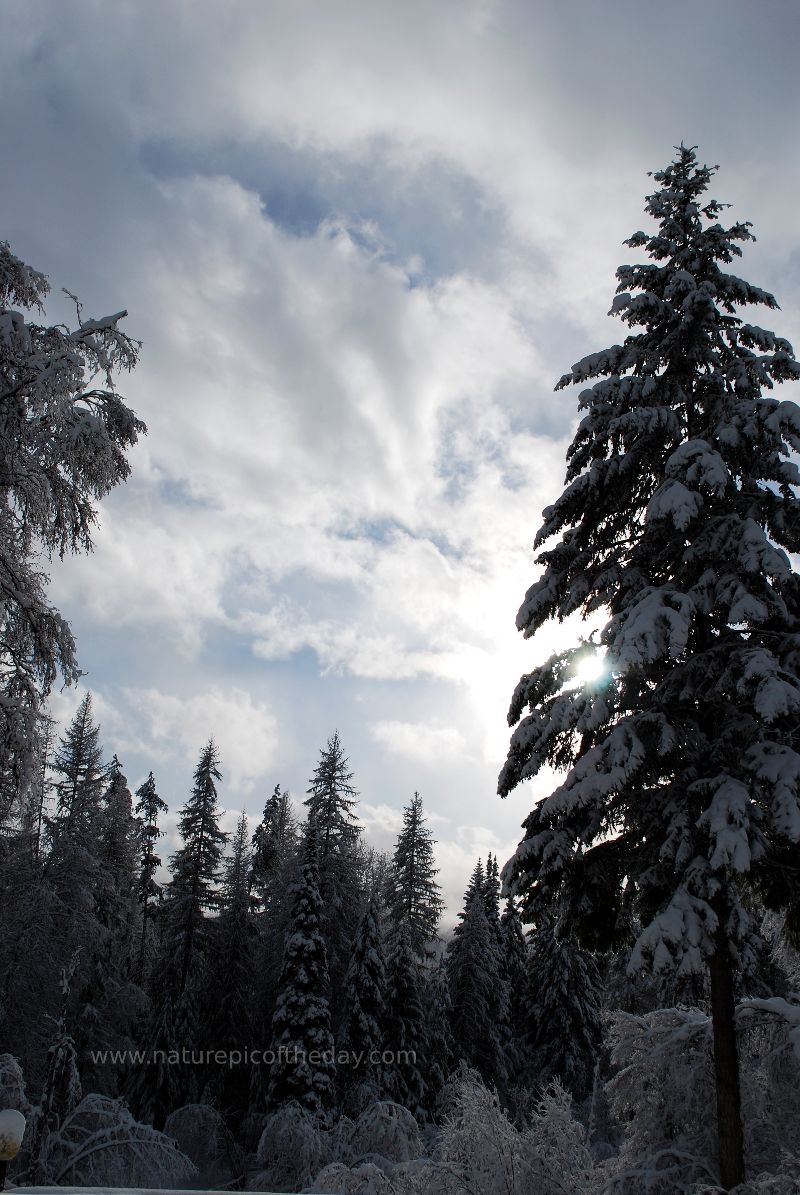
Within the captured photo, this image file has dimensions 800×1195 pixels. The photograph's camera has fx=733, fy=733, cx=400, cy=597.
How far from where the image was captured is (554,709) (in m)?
8.86

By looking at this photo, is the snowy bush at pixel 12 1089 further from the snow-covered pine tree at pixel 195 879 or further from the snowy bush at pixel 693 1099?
the snow-covered pine tree at pixel 195 879

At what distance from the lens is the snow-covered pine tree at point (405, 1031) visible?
2805 cm

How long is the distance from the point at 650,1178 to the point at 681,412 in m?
9.24

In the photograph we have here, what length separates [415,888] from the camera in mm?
35719

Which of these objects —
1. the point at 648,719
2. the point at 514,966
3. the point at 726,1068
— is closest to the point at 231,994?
the point at 514,966

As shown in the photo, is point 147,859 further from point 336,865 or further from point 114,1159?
point 114,1159

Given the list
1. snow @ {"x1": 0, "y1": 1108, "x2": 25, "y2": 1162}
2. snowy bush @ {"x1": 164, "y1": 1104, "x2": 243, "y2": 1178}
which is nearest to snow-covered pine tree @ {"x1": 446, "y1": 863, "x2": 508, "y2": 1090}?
snowy bush @ {"x1": 164, "y1": 1104, "x2": 243, "y2": 1178}

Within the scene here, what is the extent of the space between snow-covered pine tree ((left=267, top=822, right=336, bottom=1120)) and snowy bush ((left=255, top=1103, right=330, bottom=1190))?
294 centimetres

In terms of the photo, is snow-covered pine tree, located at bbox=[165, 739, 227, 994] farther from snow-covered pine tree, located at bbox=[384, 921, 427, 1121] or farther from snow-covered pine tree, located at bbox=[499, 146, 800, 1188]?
snow-covered pine tree, located at bbox=[499, 146, 800, 1188]

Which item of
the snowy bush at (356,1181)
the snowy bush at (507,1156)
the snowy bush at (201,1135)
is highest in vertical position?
the snowy bush at (507,1156)

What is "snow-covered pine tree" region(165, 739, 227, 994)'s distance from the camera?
31578mm

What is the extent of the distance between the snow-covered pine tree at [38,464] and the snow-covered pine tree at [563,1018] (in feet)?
108

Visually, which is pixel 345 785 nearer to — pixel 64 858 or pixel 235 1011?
pixel 235 1011

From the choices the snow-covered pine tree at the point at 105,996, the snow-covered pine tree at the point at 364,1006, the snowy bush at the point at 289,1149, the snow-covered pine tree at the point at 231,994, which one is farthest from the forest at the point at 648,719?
the snow-covered pine tree at the point at 231,994
